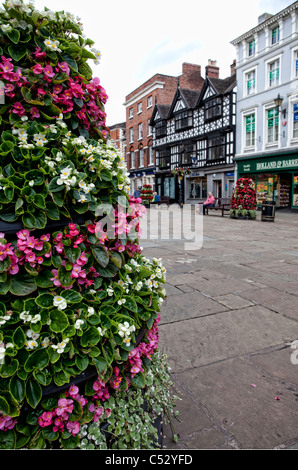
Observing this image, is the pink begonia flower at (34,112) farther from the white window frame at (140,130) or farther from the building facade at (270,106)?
the white window frame at (140,130)

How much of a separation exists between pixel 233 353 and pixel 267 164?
70.8ft

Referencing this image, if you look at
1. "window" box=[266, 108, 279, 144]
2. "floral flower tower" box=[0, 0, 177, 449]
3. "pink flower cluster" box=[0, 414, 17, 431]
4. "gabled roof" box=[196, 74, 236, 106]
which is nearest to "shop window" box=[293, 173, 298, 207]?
"window" box=[266, 108, 279, 144]

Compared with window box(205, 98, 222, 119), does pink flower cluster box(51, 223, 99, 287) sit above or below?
below

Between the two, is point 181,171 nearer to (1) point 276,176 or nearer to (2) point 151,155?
(1) point 276,176

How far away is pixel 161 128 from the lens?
35406 millimetres

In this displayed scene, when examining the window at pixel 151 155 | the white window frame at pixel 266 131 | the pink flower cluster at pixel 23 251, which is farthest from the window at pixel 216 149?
the pink flower cluster at pixel 23 251

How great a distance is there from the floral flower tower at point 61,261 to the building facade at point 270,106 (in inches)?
782

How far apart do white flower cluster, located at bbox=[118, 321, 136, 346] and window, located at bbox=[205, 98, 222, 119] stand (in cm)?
2760

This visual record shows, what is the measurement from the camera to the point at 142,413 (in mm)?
1531

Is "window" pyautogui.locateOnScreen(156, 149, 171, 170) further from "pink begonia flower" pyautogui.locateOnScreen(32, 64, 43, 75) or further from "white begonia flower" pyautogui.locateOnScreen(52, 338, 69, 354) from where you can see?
"white begonia flower" pyautogui.locateOnScreen(52, 338, 69, 354)

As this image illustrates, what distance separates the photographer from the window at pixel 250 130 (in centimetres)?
2369

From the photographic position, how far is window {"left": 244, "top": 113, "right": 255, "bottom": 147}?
23694 millimetres

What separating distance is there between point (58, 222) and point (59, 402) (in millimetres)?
679
